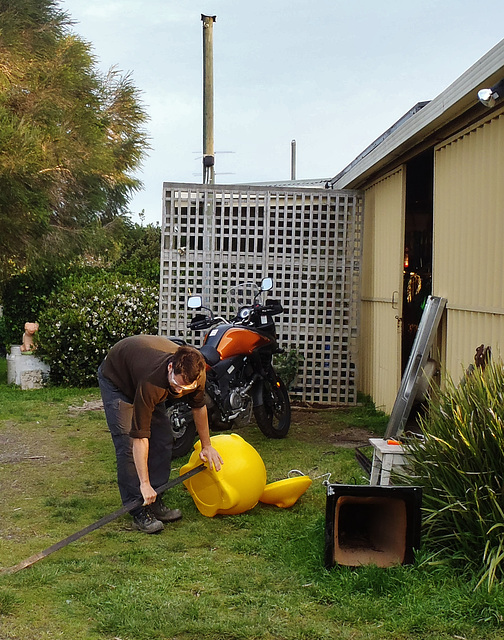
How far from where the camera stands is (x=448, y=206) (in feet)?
20.6

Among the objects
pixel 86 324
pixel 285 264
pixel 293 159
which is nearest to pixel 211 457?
pixel 285 264

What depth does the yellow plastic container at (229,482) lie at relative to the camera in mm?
4492

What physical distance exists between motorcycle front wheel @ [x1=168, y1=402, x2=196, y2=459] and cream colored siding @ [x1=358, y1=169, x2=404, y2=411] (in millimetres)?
2412

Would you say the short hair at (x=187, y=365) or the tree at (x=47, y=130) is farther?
the tree at (x=47, y=130)

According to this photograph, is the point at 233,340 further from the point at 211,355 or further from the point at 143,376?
the point at 143,376

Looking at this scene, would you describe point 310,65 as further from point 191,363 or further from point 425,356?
point 191,363

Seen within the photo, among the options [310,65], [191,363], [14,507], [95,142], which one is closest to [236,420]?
[14,507]

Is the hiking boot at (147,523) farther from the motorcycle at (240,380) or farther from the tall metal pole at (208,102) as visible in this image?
the tall metal pole at (208,102)

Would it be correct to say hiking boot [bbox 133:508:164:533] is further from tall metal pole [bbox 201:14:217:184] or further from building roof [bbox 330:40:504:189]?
tall metal pole [bbox 201:14:217:184]

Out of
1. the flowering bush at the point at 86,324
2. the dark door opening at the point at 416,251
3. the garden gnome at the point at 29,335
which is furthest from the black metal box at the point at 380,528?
the garden gnome at the point at 29,335

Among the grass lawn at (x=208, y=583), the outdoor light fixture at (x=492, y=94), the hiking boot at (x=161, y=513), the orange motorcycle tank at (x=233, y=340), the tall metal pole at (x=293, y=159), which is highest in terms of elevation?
the tall metal pole at (x=293, y=159)

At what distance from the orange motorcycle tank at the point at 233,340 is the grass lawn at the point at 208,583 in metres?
1.22

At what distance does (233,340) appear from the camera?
642 centimetres

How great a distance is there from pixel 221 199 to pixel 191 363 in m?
5.01
